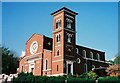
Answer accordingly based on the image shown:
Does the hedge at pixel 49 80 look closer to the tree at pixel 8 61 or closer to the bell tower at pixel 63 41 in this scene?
the bell tower at pixel 63 41

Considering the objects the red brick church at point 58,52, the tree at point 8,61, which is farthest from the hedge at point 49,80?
the tree at point 8,61

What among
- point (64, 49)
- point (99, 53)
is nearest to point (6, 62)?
point (64, 49)

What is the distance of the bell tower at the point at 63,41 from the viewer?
1514cm

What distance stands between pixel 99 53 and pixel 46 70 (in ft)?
17.4

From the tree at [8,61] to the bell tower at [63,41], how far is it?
10.2 feet

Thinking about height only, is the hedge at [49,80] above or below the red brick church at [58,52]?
below

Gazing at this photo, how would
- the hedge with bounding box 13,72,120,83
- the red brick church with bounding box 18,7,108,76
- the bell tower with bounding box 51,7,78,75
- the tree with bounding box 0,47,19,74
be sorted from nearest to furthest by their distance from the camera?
1. the hedge with bounding box 13,72,120,83
2. the bell tower with bounding box 51,7,78,75
3. the red brick church with bounding box 18,7,108,76
4. the tree with bounding box 0,47,19,74

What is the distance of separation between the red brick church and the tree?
713 mm

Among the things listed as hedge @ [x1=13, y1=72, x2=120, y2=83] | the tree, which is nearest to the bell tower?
the tree

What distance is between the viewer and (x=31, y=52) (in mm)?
17312

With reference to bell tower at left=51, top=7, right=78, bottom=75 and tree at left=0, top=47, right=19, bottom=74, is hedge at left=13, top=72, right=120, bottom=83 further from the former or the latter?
tree at left=0, top=47, right=19, bottom=74

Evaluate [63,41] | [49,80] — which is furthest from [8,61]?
[49,80]

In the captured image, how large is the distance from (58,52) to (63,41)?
29.8 inches

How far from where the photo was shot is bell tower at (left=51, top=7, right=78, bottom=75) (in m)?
15.1
